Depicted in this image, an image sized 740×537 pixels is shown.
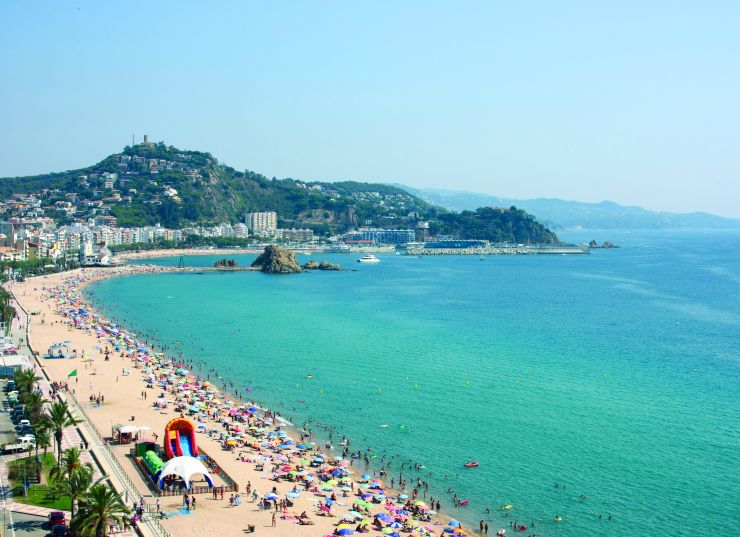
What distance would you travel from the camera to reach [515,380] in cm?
4309

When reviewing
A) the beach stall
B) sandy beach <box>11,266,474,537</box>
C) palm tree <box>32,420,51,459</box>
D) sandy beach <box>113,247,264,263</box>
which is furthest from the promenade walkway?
sandy beach <box>113,247,264,263</box>

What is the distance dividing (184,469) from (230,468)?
3619mm

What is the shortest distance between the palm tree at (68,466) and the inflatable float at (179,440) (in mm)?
3786

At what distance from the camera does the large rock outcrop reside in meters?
119

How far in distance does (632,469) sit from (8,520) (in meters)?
22.9

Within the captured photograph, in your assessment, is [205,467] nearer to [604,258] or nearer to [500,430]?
[500,430]

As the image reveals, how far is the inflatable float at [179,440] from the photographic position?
26.8m

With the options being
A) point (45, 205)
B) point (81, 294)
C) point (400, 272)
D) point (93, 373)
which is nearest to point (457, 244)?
point (400, 272)

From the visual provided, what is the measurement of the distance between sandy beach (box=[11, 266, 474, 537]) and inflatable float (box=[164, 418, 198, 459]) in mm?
1390

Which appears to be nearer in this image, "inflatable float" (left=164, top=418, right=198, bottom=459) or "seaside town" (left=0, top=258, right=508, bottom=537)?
"seaside town" (left=0, top=258, right=508, bottom=537)

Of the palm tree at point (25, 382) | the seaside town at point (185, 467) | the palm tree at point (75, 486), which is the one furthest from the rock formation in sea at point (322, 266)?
the palm tree at point (75, 486)

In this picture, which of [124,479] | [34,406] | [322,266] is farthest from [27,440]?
[322,266]

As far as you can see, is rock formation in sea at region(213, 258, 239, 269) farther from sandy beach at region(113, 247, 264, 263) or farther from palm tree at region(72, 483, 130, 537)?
palm tree at region(72, 483, 130, 537)

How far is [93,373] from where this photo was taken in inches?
1672
